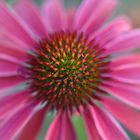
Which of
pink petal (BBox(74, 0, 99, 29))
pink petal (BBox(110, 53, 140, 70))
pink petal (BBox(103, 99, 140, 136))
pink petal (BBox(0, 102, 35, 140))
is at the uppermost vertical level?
pink petal (BBox(74, 0, 99, 29))

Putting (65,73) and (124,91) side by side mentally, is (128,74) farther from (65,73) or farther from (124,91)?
(65,73)

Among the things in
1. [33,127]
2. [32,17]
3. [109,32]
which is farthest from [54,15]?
[33,127]

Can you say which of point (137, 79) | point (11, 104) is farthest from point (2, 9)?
point (137, 79)

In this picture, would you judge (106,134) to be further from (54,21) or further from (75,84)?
(54,21)

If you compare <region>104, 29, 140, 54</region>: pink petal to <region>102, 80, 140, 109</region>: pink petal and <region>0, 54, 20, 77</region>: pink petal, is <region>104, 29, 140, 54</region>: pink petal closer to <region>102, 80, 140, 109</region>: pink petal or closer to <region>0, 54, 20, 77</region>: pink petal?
<region>102, 80, 140, 109</region>: pink petal

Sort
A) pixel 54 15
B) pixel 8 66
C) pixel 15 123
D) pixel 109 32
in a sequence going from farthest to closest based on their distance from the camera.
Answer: pixel 54 15 < pixel 109 32 < pixel 8 66 < pixel 15 123

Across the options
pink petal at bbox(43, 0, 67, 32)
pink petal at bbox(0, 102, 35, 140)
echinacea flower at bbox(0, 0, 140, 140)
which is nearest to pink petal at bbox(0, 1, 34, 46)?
echinacea flower at bbox(0, 0, 140, 140)
